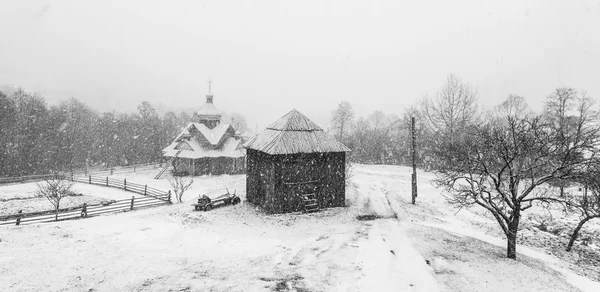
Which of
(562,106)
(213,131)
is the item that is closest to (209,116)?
(213,131)

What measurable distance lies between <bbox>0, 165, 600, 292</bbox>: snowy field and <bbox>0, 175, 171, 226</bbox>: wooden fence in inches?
54.3

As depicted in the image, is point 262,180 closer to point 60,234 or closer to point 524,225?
point 60,234

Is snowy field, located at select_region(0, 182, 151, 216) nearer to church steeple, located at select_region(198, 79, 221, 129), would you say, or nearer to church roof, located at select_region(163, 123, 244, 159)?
church roof, located at select_region(163, 123, 244, 159)

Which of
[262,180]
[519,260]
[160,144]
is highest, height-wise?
[160,144]

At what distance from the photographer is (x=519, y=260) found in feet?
49.8

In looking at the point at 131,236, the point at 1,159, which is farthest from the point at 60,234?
the point at 1,159

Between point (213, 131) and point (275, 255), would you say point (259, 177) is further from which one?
point (213, 131)

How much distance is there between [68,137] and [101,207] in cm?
3736

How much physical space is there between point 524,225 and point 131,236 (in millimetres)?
25686

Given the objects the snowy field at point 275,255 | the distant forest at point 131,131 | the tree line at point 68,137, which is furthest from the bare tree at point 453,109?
the tree line at point 68,137

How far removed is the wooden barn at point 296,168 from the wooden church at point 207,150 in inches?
726

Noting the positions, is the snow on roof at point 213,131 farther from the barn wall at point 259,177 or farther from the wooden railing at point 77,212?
the barn wall at point 259,177

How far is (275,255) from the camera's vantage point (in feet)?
46.2

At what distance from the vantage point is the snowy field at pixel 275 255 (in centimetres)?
1148
